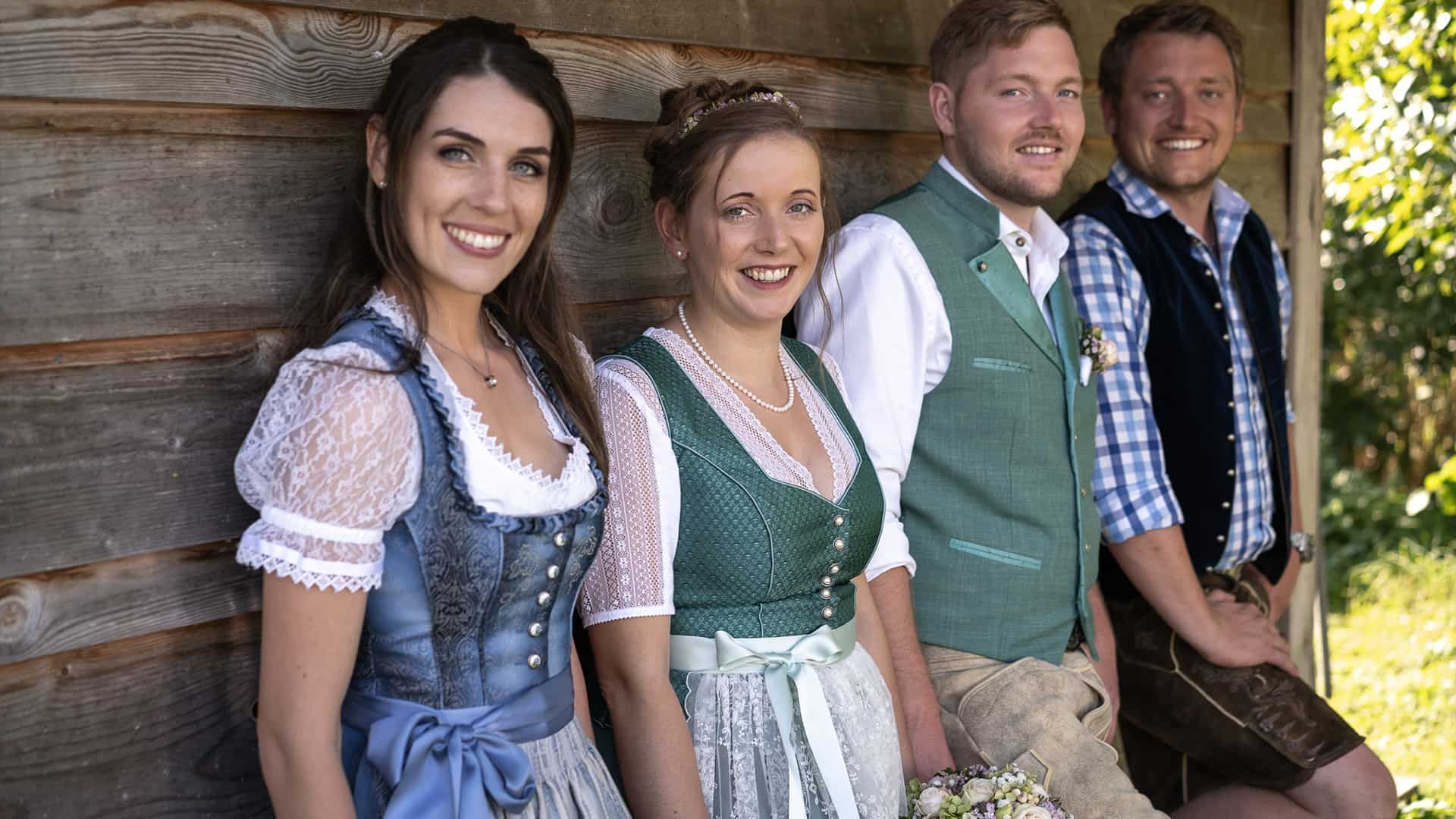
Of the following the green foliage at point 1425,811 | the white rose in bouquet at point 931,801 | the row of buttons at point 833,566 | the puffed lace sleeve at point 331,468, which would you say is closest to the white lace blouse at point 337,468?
the puffed lace sleeve at point 331,468

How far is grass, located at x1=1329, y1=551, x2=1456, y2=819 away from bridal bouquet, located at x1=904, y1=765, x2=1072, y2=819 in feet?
8.55

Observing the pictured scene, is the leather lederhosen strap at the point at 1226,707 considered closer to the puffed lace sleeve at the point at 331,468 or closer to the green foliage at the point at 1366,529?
the puffed lace sleeve at the point at 331,468

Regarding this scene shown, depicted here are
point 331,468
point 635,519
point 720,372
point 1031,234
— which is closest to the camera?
point 331,468

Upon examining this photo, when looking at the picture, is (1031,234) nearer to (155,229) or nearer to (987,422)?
(987,422)

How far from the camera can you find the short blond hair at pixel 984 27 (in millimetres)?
2783

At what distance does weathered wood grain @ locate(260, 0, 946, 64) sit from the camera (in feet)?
7.14

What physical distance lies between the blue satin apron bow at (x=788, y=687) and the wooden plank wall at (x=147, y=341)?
68 cm

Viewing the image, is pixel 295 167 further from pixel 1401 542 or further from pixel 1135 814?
pixel 1401 542

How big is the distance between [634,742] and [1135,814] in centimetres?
104

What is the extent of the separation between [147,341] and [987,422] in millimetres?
1544

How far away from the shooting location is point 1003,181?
2.79 metres

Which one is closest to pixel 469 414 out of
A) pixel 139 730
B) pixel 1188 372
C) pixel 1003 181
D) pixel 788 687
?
pixel 139 730

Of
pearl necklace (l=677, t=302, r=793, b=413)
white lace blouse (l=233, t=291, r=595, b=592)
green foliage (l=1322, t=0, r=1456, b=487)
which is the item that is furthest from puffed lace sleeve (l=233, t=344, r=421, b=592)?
green foliage (l=1322, t=0, r=1456, b=487)

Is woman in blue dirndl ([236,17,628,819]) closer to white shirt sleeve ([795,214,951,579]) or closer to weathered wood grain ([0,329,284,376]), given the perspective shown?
weathered wood grain ([0,329,284,376])
